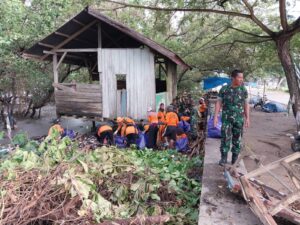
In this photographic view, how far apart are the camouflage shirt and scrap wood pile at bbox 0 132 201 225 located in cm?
141

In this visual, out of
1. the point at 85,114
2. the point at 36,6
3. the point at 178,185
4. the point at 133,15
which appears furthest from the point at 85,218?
the point at 133,15

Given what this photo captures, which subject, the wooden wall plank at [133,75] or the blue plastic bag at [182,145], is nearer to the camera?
the blue plastic bag at [182,145]

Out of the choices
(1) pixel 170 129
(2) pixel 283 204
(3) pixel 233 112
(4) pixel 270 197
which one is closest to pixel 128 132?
(1) pixel 170 129

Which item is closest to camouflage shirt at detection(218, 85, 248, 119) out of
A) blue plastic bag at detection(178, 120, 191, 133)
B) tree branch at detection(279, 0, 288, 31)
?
blue plastic bag at detection(178, 120, 191, 133)

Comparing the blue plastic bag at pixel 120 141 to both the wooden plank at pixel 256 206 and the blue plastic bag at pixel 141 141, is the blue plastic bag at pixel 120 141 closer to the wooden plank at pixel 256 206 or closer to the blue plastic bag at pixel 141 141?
the blue plastic bag at pixel 141 141

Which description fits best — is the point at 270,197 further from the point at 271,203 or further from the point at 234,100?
the point at 234,100

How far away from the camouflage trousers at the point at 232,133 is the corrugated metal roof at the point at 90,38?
20.4 ft

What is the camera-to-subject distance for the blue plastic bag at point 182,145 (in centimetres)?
1007

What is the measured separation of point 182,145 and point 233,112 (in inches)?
181

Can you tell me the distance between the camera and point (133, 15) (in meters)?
19.3

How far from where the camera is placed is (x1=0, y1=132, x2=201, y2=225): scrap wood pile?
4.18m

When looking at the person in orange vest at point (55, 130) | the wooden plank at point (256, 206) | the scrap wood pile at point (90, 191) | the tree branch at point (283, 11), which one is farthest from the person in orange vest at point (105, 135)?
the wooden plank at point (256, 206)

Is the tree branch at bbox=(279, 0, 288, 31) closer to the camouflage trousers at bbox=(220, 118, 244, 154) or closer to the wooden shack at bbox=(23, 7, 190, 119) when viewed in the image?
the wooden shack at bbox=(23, 7, 190, 119)

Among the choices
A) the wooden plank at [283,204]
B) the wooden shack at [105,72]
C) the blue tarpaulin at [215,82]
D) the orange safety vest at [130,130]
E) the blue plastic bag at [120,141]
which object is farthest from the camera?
the blue tarpaulin at [215,82]
